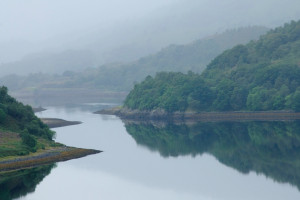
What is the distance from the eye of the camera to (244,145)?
515 feet

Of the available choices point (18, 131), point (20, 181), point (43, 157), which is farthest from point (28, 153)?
point (18, 131)

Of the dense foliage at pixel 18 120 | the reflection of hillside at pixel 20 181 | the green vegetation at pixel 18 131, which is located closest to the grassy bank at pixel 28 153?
the green vegetation at pixel 18 131

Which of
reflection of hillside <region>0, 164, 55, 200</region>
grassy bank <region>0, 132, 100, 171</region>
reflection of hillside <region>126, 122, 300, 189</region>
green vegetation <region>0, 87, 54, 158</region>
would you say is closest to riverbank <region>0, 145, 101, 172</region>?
grassy bank <region>0, 132, 100, 171</region>

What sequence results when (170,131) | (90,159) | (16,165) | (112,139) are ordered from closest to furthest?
1. (16,165)
2. (90,159)
3. (112,139)
4. (170,131)

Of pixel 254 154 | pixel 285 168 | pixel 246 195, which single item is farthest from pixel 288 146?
pixel 246 195

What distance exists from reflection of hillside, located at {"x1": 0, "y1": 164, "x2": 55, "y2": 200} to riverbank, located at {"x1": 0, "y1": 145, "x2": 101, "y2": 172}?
2.31 meters

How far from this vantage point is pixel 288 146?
15025cm

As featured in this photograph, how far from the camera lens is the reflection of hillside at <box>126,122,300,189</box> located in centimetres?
12600

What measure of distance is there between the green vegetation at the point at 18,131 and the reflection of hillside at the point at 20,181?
7635mm

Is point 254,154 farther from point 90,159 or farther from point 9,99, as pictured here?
point 9,99

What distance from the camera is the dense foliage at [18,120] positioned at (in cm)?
14650

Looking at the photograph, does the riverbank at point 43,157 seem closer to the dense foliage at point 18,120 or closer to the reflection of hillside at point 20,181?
the reflection of hillside at point 20,181

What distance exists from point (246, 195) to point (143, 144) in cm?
6846

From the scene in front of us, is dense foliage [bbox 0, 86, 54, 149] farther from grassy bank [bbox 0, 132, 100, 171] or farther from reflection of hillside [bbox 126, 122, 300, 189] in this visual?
reflection of hillside [bbox 126, 122, 300, 189]
